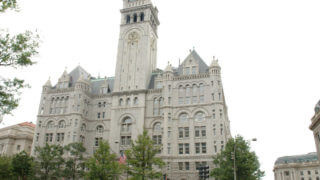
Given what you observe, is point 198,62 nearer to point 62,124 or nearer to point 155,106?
point 155,106

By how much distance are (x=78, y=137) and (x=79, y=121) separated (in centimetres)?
408

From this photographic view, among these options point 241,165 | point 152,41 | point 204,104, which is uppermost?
point 152,41

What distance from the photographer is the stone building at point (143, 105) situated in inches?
2395

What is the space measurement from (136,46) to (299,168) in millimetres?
101233

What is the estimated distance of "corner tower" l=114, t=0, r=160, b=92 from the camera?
2906 inches

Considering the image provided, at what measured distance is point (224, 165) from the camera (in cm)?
4700

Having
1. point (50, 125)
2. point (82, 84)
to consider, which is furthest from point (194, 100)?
point (50, 125)

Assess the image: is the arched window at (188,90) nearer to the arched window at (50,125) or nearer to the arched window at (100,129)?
the arched window at (100,129)

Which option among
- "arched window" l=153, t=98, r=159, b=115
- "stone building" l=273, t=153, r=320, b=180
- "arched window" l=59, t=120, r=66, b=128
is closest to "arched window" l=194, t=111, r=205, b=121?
"arched window" l=153, t=98, r=159, b=115

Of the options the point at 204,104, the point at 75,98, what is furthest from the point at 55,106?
the point at 204,104

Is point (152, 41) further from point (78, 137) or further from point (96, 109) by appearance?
point (78, 137)

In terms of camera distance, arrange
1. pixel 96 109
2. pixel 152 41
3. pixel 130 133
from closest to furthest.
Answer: pixel 130 133, pixel 96 109, pixel 152 41

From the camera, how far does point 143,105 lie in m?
69.4

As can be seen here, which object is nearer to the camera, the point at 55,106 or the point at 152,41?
the point at 55,106
